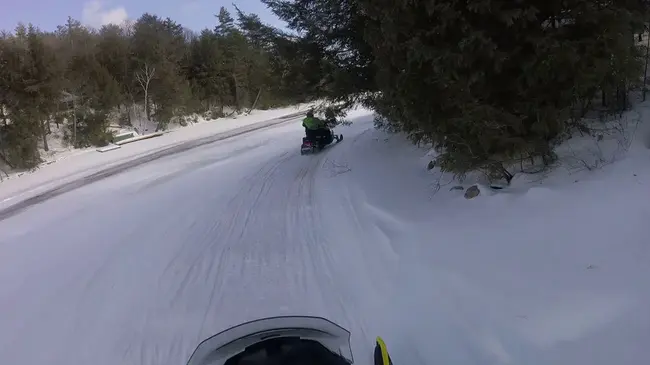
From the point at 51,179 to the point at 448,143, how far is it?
15910 millimetres

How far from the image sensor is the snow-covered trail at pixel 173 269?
518 centimetres

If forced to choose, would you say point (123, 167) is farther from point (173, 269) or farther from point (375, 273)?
point (375, 273)

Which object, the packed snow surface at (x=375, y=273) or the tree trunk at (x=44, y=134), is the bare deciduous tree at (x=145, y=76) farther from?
the packed snow surface at (x=375, y=273)

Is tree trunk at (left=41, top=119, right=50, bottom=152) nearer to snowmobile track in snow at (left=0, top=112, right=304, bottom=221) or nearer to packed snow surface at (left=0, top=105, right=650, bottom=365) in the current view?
snowmobile track in snow at (left=0, top=112, right=304, bottom=221)

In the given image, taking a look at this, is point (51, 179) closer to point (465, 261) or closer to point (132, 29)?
point (465, 261)

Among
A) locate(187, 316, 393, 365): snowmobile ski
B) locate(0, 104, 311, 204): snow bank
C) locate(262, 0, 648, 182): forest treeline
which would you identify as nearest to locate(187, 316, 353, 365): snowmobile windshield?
locate(187, 316, 393, 365): snowmobile ski

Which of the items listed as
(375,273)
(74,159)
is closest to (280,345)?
(375,273)

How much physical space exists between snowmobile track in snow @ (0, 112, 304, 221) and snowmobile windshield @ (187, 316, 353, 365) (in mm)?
12021

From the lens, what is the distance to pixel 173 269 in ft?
22.9

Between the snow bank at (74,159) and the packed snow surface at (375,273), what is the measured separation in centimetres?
709

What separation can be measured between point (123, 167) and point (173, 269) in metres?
12.5

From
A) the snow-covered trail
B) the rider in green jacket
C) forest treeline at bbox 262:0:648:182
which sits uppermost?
forest treeline at bbox 262:0:648:182

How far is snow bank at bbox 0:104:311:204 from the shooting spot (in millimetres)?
16344

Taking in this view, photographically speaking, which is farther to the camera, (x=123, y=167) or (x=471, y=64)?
(x=123, y=167)
